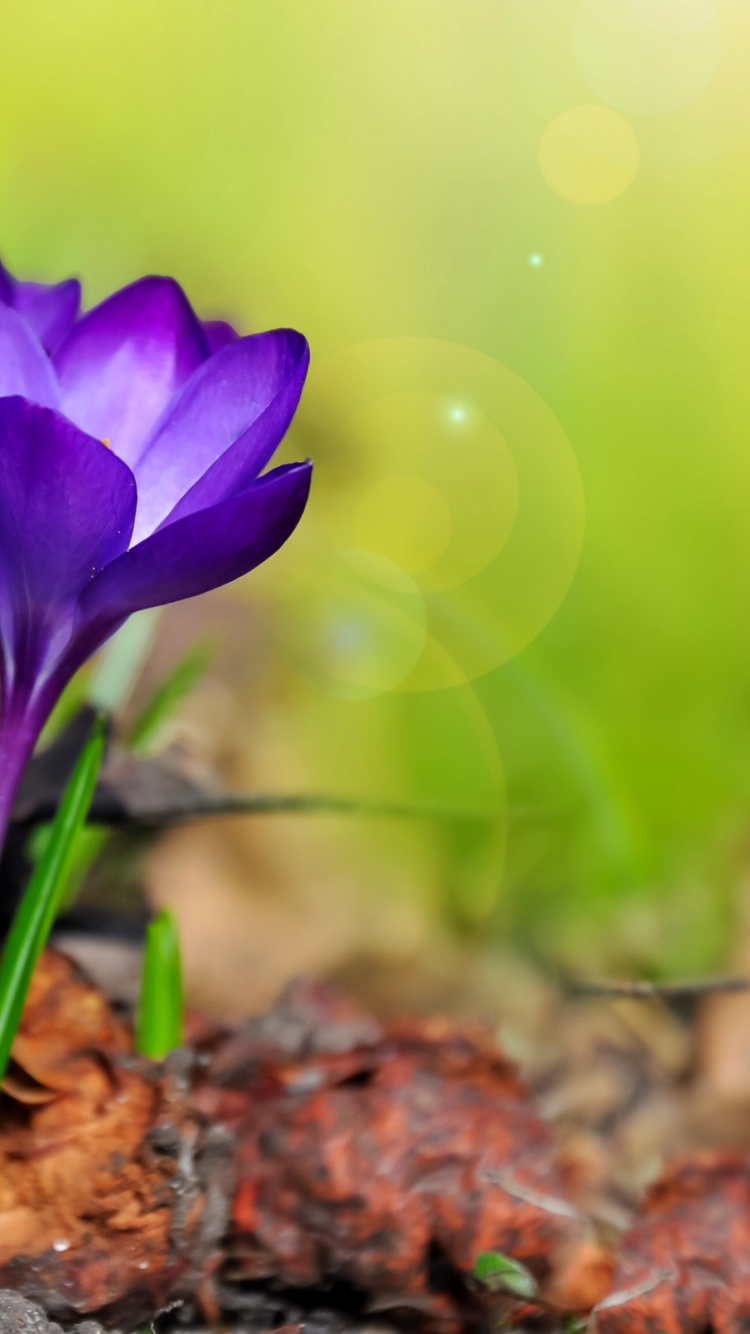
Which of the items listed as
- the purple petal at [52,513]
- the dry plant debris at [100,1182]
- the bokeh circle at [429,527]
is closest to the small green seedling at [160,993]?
the dry plant debris at [100,1182]

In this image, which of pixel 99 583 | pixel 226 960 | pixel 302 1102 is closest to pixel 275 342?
pixel 99 583

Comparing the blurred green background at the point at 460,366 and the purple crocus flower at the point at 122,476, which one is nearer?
the purple crocus flower at the point at 122,476

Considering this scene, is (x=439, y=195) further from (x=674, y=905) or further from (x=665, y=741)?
(x=674, y=905)

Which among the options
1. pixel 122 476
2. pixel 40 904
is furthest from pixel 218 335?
pixel 40 904

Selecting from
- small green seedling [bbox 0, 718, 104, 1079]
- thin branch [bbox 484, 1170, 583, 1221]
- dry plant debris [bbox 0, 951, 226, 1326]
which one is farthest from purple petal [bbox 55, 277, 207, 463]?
thin branch [bbox 484, 1170, 583, 1221]

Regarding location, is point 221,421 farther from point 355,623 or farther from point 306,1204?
point 355,623

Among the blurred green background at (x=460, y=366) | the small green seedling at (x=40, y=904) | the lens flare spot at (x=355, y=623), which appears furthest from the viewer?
the lens flare spot at (x=355, y=623)

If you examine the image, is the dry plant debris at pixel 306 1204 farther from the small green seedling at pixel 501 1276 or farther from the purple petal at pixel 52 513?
the purple petal at pixel 52 513
